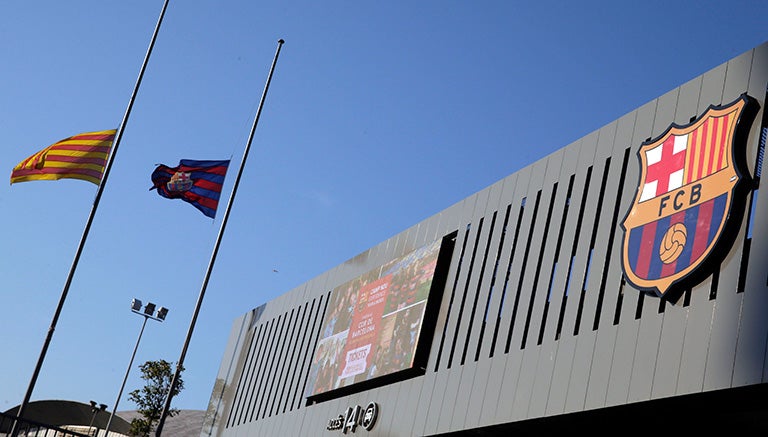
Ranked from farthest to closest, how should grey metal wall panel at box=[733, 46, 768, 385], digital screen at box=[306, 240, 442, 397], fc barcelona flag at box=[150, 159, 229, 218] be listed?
fc barcelona flag at box=[150, 159, 229, 218] → digital screen at box=[306, 240, 442, 397] → grey metal wall panel at box=[733, 46, 768, 385]

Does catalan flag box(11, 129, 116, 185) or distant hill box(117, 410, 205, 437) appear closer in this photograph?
catalan flag box(11, 129, 116, 185)

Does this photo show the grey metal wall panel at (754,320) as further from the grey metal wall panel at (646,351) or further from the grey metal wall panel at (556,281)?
the grey metal wall panel at (556,281)

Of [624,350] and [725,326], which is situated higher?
[725,326]

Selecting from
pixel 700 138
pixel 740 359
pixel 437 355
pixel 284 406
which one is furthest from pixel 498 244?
pixel 284 406

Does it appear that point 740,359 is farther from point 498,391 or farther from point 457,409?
point 457,409

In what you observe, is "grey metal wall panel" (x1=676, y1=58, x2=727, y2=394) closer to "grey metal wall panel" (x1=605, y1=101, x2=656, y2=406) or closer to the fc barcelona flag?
"grey metal wall panel" (x1=605, y1=101, x2=656, y2=406)

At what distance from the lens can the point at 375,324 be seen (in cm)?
3027

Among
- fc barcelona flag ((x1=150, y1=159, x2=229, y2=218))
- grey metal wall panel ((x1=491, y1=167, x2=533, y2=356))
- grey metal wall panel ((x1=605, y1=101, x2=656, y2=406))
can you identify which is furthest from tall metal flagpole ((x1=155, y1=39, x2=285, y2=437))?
grey metal wall panel ((x1=605, y1=101, x2=656, y2=406))

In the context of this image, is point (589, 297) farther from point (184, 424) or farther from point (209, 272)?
point (184, 424)

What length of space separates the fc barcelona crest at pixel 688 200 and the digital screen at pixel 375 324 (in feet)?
30.8

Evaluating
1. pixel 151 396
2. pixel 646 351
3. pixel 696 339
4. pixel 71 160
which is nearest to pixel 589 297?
pixel 646 351

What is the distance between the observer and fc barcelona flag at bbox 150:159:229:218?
2844 cm

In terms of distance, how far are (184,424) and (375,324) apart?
56142 millimetres

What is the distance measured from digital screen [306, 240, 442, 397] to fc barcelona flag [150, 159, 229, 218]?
592 cm
